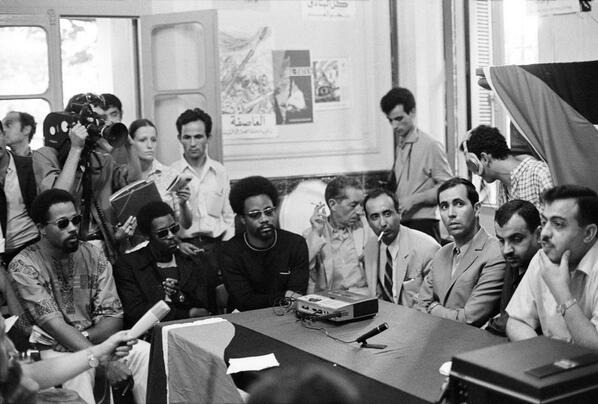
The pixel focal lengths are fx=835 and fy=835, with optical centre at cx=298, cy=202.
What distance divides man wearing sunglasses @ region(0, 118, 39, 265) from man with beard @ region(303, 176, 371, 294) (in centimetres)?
143

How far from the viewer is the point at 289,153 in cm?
563

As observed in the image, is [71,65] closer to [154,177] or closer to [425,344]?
[154,177]

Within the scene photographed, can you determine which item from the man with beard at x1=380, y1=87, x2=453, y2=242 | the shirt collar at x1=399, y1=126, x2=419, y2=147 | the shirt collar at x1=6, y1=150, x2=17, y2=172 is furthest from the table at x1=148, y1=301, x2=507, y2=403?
the shirt collar at x1=399, y1=126, x2=419, y2=147

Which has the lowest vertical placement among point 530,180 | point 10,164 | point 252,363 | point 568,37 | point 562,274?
point 252,363

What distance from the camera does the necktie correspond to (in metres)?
3.92

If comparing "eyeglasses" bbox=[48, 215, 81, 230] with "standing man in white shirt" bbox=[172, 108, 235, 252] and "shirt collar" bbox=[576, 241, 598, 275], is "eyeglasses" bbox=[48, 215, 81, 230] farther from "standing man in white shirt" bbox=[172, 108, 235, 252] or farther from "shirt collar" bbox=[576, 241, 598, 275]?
"shirt collar" bbox=[576, 241, 598, 275]

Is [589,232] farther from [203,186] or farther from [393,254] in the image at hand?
[203,186]

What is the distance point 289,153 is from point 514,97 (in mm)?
2237

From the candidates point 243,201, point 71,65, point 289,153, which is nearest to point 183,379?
point 243,201

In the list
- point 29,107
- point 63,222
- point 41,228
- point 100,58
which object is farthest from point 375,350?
point 100,58

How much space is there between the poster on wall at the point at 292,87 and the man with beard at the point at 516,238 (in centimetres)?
277

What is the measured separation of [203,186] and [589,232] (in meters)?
2.59

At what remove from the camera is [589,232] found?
2615mm

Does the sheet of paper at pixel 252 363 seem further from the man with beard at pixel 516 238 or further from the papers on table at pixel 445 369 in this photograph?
the man with beard at pixel 516 238
